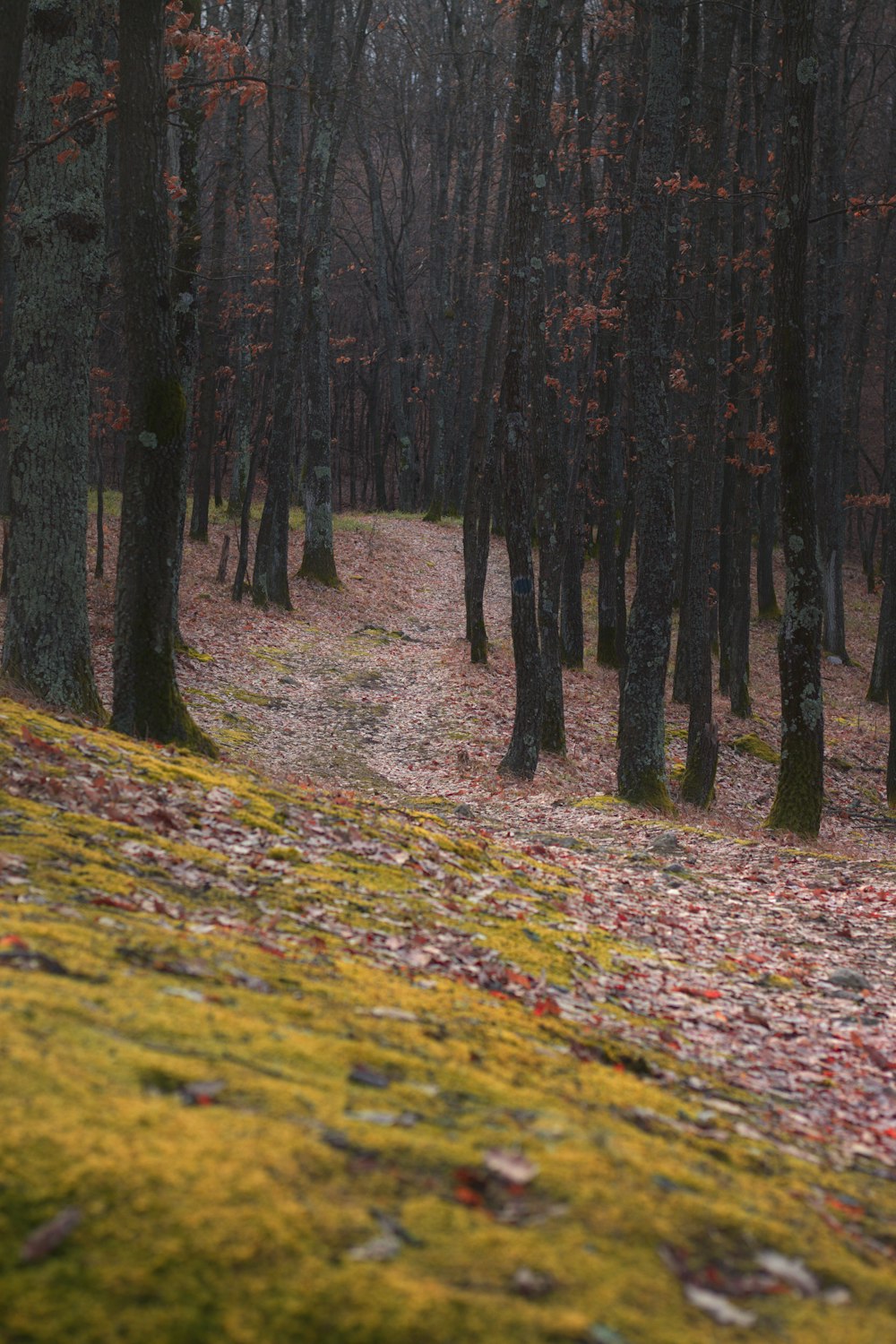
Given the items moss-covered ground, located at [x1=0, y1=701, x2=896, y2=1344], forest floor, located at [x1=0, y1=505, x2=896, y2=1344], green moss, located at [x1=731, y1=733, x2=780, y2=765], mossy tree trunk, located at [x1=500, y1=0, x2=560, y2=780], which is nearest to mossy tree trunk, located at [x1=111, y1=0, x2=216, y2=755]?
forest floor, located at [x1=0, y1=505, x2=896, y2=1344]

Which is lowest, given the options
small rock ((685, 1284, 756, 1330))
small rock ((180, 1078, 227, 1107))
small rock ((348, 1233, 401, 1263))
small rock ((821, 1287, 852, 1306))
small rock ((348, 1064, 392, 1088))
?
small rock ((821, 1287, 852, 1306))

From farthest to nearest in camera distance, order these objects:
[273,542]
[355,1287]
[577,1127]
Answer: [273,542]
[577,1127]
[355,1287]

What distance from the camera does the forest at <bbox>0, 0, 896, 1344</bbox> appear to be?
97.4 inches

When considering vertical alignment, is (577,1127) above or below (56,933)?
below

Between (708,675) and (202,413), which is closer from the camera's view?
(708,675)

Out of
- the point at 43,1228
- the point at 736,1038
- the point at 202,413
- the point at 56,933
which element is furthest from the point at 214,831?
the point at 202,413

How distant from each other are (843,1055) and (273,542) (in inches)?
691

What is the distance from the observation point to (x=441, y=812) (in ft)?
35.0

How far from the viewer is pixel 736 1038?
5324 mm

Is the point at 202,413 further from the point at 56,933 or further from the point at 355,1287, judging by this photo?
the point at 355,1287

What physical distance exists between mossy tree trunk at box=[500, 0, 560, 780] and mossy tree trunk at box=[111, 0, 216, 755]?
4733 millimetres

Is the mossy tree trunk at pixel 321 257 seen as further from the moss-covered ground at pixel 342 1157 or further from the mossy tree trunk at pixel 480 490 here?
the moss-covered ground at pixel 342 1157

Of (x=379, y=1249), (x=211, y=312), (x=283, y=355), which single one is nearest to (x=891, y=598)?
(x=283, y=355)

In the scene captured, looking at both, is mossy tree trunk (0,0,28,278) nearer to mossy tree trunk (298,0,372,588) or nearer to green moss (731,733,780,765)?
mossy tree trunk (298,0,372,588)
